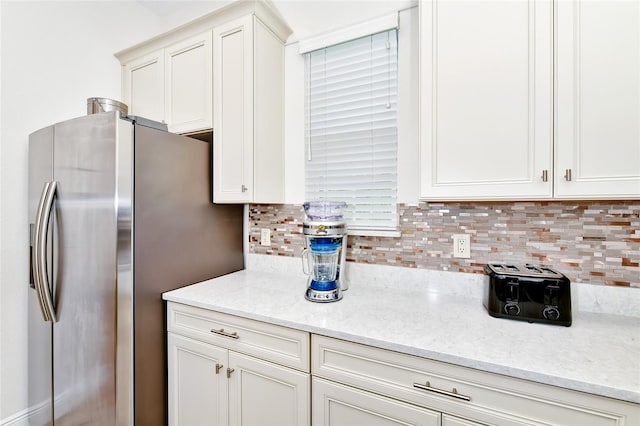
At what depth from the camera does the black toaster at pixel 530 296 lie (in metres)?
1.15

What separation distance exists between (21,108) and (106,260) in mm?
1238

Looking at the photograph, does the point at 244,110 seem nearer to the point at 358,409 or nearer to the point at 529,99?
the point at 529,99

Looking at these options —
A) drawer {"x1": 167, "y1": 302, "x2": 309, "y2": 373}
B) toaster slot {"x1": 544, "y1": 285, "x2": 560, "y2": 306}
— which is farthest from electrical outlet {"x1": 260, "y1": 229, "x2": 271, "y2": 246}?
toaster slot {"x1": 544, "y1": 285, "x2": 560, "y2": 306}

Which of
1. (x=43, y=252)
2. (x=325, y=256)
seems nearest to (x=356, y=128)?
(x=325, y=256)

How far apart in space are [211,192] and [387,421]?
Result: 1.53m

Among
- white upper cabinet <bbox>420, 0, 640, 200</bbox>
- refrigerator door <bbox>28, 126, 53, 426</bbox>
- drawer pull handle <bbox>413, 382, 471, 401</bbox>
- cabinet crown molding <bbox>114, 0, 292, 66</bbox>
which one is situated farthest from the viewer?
cabinet crown molding <bbox>114, 0, 292, 66</bbox>

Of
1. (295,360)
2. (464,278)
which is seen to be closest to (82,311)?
(295,360)

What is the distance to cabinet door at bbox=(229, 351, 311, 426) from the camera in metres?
1.21

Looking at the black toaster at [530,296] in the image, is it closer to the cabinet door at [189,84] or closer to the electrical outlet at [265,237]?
the electrical outlet at [265,237]

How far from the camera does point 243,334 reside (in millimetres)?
1356

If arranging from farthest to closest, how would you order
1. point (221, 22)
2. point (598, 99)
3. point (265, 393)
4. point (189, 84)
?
point (189, 84) < point (221, 22) < point (265, 393) < point (598, 99)

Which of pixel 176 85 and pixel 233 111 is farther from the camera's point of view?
pixel 176 85

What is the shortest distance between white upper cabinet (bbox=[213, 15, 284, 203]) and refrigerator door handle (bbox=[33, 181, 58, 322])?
0.81 metres

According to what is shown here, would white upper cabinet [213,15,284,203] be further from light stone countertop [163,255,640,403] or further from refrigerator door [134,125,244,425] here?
light stone countertop [163,255,640,403]
